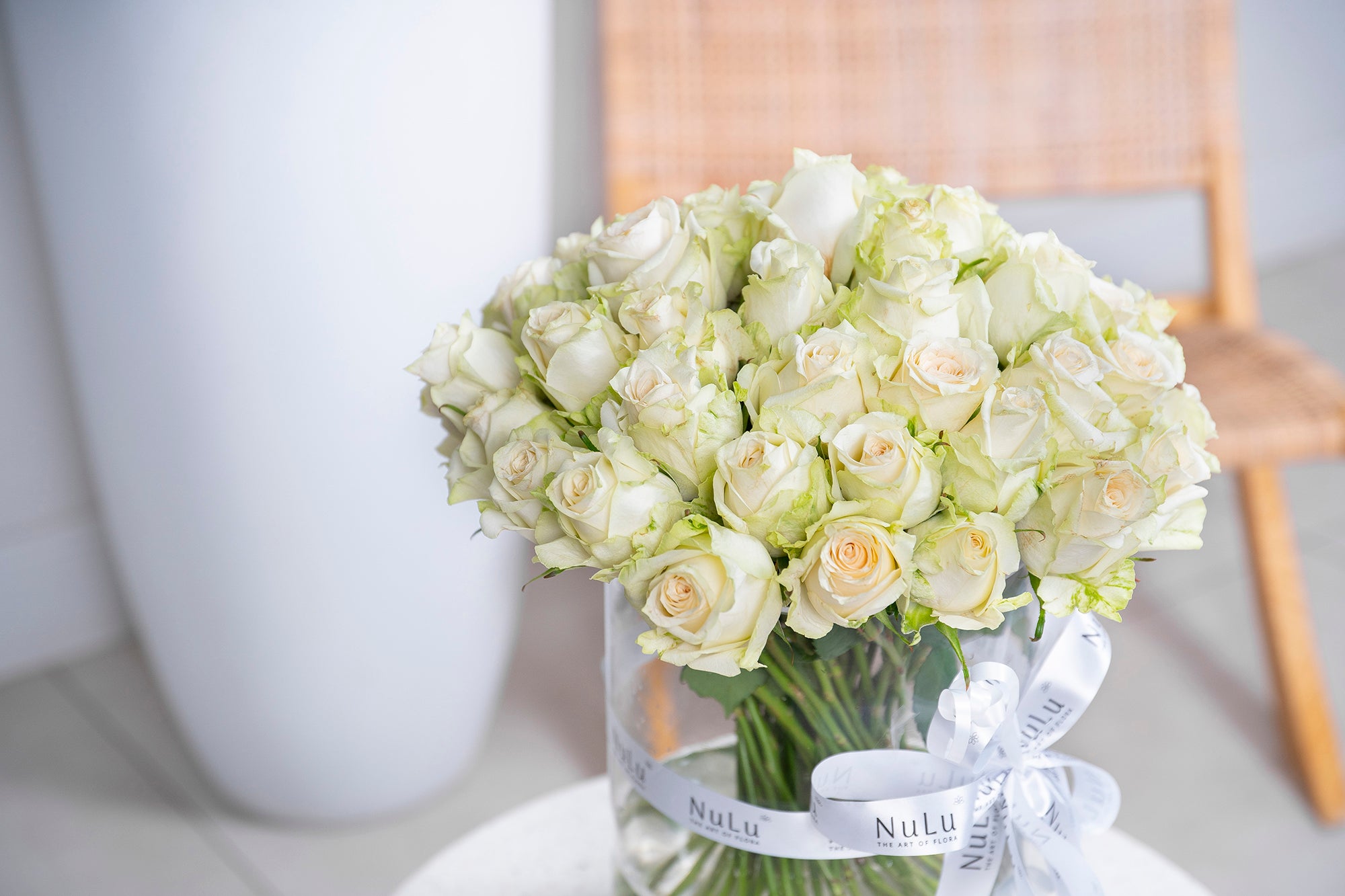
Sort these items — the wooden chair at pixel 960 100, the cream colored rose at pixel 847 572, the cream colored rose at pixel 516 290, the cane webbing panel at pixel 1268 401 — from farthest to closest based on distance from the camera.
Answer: the wooden chair at pixel 960 100, the cane webbing panel at pixel 1268 401, the cream colored rose at pixel 516 290, the cream colored rose at pixel 847 572

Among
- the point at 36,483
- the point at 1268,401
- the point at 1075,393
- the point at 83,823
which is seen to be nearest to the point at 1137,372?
the point at 1075,393

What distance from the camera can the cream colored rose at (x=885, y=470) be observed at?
1.28 ft

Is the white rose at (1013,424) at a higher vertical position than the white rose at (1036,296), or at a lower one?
lower

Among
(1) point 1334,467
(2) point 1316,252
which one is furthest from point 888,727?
(2) point 1316,252

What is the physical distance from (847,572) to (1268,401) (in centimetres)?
96

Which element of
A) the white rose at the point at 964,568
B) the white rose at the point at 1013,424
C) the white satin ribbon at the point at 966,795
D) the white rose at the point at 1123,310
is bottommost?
the white satin ribbon at the point at 966,795

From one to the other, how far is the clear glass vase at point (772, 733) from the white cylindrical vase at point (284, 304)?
53cm

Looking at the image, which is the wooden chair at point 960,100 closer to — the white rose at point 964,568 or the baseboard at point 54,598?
the baseboard at point 54,598

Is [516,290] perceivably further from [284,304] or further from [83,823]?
[83,823]

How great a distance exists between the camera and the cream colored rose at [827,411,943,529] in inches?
15.4

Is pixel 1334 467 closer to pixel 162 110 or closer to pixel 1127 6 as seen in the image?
pixel 1127 6

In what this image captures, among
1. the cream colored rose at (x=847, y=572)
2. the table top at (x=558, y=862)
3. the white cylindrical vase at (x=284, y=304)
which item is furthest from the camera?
the white cylindrical vase at (x=284, y=304)

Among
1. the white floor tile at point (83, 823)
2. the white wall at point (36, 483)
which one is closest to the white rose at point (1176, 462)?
the white floor tile at point (83, 823)

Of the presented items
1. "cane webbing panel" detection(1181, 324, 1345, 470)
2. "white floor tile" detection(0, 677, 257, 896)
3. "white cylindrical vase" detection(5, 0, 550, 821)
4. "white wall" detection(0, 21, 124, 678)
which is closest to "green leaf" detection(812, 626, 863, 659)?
"white cylindrical vase" detection(5, 0, 550, 821)
